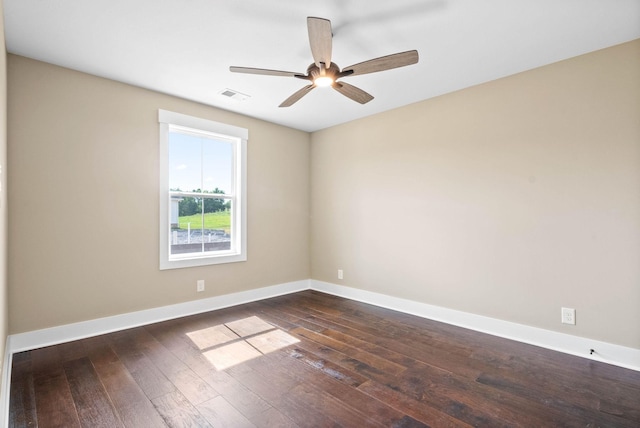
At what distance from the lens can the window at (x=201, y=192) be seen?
3.53 meters

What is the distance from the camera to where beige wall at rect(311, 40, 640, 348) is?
251 cm

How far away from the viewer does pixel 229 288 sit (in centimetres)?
407

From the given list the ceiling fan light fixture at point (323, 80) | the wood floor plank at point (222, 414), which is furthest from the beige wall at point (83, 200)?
the ceiling fan light fixture at point (323, 80)

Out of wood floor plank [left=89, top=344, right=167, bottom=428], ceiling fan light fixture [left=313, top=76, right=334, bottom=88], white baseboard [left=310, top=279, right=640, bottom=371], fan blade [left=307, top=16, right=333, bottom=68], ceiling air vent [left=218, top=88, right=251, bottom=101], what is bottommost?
wood floor plank [left=89, top=344, right=167, bottom=428]

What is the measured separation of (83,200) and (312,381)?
8.77 ft

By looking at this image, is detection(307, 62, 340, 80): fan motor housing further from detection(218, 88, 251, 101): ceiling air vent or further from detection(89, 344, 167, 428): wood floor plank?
detection(89, 344, 167, 428): wood floor plank

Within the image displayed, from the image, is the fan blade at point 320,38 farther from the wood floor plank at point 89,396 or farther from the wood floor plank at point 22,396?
the wood floor plank at point 22,396

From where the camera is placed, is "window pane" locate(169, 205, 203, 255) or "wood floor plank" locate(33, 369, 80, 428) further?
"window pane" locate(169, 205, 203, 255)

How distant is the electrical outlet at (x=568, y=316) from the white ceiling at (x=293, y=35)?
219 centimetres

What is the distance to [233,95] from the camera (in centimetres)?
351

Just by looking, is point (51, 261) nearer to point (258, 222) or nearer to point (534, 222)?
point (258, 222)

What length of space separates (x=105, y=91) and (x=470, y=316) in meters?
4.36

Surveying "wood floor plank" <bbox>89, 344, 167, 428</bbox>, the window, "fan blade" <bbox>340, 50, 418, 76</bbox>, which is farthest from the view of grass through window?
"fan blade" <bbox>340, 50, 418, 76</bbox>

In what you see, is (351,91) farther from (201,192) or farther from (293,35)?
(201,192)
